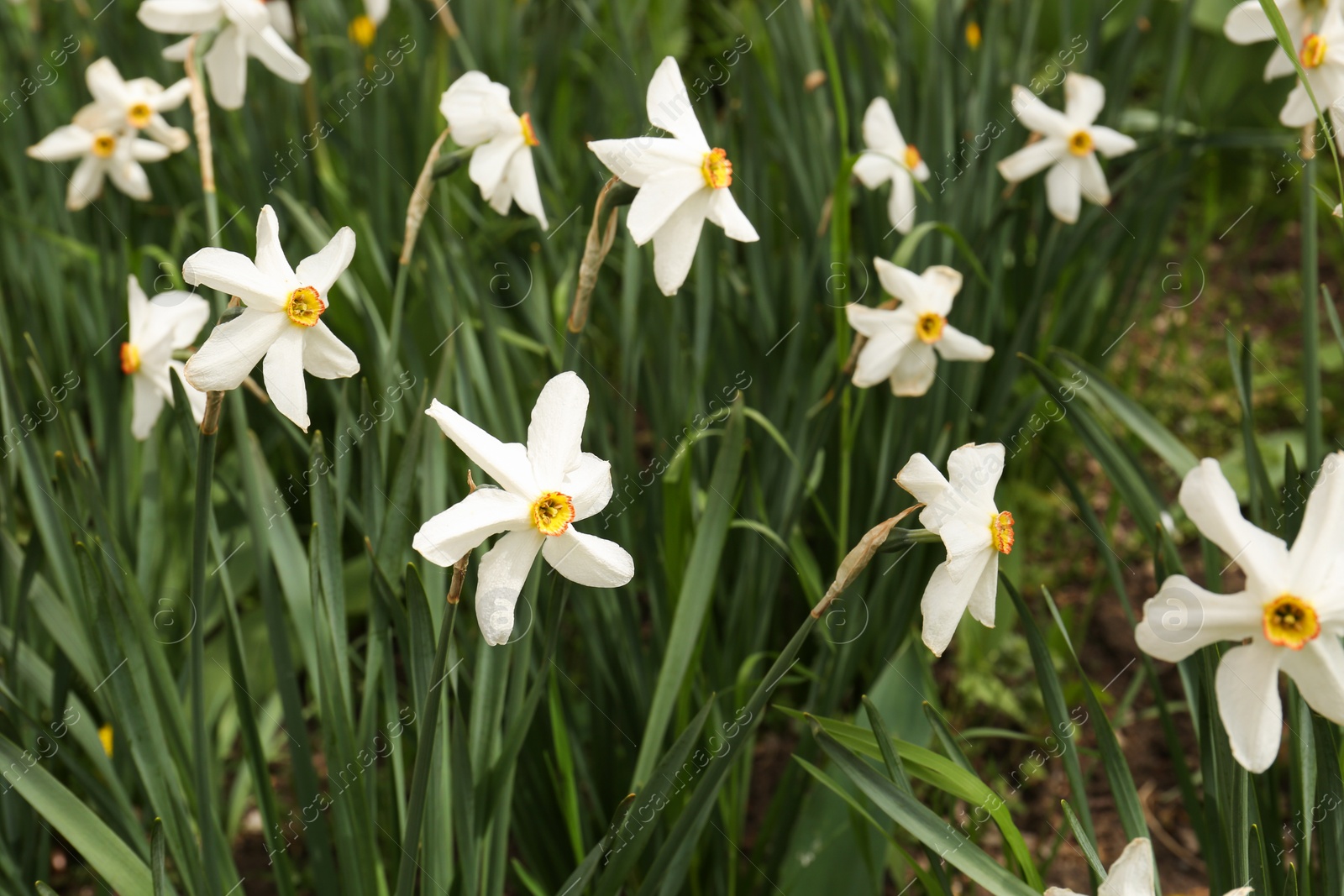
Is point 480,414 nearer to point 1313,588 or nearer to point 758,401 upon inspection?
point 758,401

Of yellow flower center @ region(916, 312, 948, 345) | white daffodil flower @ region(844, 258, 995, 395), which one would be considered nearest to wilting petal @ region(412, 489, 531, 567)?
white daffodil flower @ region(844, 258, 995, 395)

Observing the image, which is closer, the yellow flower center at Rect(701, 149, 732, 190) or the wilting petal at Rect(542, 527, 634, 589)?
the wilting petal at Rect(542, 527, 634, 589)

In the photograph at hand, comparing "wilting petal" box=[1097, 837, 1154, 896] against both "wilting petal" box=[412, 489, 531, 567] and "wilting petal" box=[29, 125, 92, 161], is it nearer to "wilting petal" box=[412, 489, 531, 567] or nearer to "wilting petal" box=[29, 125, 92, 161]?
"wilting petal" box=[412, 489, 531, 567]

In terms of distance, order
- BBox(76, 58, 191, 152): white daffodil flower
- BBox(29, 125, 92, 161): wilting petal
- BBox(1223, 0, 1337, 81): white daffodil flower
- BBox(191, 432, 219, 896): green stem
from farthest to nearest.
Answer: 1. BBox(29, 125, 92, 161): wilting petal
2. BBox(76, 58, 191, 152): white daffodil flower
3. BBox(1223, 0, 1337, 81): white daffodil flower
4. BBox(191, 432, 219, 896): green stem

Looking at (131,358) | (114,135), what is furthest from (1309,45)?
(114,135)

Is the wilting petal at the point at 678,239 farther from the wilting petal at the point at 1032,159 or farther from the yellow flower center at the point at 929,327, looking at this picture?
the wilting petal at the point at 1032,159

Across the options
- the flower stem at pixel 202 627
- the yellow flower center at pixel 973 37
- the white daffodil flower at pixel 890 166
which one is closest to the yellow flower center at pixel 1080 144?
the white daffodil flower at pixel 890 166

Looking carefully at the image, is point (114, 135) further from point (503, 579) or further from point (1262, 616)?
point (1262, 616)
